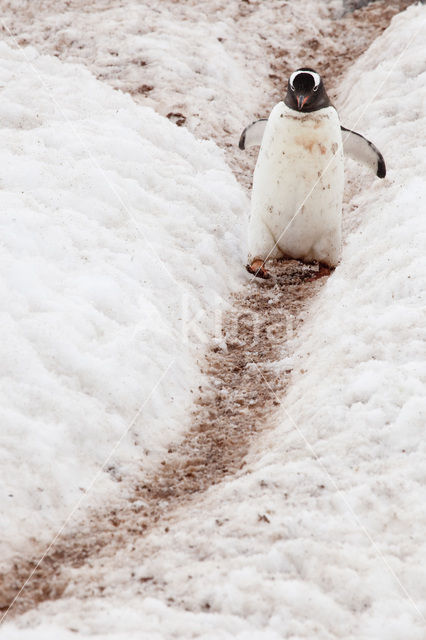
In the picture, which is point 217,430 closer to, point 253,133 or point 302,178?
point 302,178

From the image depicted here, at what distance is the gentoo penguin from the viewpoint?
4781 mm

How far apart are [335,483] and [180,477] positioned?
2.68 feet

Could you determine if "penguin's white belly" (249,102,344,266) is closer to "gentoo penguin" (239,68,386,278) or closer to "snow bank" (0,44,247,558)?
"gentoo penguin" (239,68,386,278)

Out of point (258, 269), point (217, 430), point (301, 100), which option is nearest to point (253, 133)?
point (301, 100)

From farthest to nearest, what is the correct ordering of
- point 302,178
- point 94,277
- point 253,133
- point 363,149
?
1. point 253,133
2. point 363,149
3. point 302,178
4. point 94,277

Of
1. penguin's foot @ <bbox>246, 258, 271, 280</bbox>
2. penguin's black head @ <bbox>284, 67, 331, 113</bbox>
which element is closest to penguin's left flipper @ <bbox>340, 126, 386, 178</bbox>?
penguin's black head @ <bbox>284, 67, 331, 113</bbox>

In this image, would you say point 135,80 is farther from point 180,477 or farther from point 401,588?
point 401,588

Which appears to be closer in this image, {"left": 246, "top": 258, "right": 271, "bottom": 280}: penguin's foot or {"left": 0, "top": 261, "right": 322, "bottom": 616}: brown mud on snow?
{"left": 0, "top": 261, "right": 322, "bottom": 616}: brown mud on snow

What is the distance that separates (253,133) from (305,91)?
1.13 meters

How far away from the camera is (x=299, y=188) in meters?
4.95

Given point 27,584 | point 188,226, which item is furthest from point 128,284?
point 27,584

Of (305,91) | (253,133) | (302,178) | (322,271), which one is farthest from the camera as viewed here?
(253,133)

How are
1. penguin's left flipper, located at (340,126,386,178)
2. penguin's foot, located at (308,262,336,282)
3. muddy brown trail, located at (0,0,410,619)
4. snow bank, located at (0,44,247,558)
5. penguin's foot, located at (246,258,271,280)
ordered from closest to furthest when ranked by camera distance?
1. muddy brown trail, located at (0,0,410,619)
2. snow bank, located at (0,44,247,558)
3. penguin's foot, located at (308,262,336,282)
4. penguin's foot, located at (246,258,271,280)
5. penguin's left flipper, located at (340,126,386,178)

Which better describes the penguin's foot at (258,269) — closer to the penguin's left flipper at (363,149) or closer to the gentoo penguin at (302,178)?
the gentoo penguin at (302,178)
